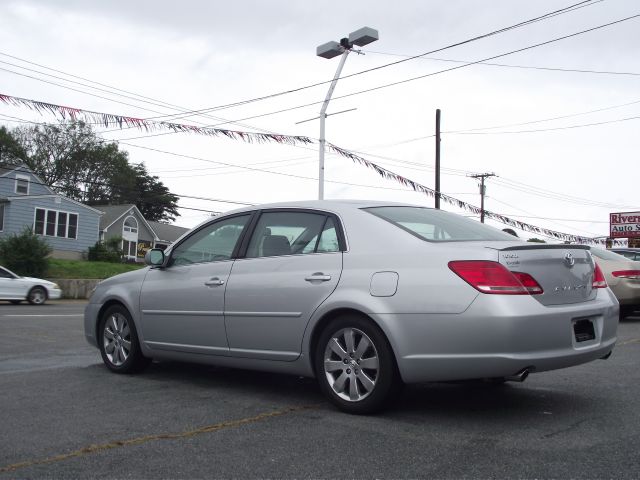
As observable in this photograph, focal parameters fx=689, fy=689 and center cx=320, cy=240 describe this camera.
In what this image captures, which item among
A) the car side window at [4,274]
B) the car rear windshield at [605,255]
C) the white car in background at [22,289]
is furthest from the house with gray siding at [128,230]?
the car rear windshield at [605,255]

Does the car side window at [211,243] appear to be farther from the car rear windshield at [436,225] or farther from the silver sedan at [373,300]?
the car rear windshield at [436,225]

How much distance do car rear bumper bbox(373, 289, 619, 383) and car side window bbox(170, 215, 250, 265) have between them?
1856 millimetres

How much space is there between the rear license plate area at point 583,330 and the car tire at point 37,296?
20407 millimetres

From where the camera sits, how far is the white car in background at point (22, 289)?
21.4 m

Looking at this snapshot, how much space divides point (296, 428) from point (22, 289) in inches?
773

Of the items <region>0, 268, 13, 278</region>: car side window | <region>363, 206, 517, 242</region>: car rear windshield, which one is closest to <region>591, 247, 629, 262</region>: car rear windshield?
<region>363, 206, 517, 242</region>: car rear windshield

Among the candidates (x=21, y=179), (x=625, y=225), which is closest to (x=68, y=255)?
(x=21, y=179)

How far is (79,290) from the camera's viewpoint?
28.1m

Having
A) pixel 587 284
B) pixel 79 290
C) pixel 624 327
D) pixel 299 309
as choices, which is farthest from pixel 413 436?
pixel 79 290

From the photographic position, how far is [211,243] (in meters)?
6.16

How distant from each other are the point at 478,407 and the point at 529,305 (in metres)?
1.05

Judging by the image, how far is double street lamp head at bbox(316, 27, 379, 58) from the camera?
17.5 m

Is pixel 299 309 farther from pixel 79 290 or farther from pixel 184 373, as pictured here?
pixel 79 290

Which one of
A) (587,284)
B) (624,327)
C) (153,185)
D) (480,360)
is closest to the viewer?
(480,360)
